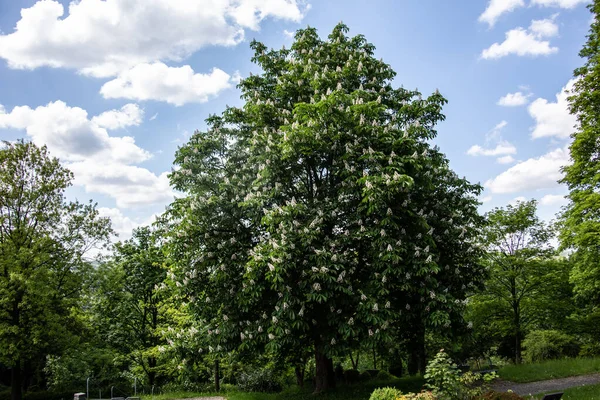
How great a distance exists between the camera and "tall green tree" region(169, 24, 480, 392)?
1217 centimetres

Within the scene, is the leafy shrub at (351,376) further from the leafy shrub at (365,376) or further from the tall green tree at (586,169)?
the tall green tree at (586,169)

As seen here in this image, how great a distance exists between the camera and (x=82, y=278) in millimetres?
25312

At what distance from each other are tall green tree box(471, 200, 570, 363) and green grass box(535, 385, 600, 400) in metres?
10.6

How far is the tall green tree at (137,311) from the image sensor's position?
29.1 m

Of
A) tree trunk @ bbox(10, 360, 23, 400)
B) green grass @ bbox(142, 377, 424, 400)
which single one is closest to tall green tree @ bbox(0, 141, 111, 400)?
tree trunk @ bbox(10, 360, 23, 400)

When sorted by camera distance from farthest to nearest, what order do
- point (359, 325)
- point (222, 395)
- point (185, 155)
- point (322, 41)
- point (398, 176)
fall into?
point (222, 395), point (322, 41), point (185, 155), point (359, 325), point (398, 176)

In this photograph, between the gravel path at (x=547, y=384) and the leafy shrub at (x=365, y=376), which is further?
the leafy shrub at (x=365, y=376)

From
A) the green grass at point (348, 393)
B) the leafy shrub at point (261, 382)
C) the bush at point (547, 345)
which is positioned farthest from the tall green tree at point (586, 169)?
the leafy shrub at point (261, 382)

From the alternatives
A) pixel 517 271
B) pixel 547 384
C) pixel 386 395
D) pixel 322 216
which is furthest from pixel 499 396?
pixel 517 271

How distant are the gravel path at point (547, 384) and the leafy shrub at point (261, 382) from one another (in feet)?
37.3

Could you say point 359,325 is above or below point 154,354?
above

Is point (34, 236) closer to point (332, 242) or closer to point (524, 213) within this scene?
point (332, 242)

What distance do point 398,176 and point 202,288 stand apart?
8.03m

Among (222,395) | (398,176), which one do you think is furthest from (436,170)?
(222,395)
